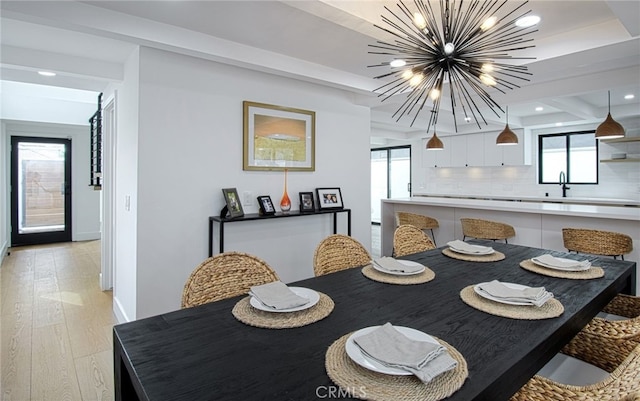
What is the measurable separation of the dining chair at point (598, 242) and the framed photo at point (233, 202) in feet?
9.81

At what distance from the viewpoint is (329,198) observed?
377 cm

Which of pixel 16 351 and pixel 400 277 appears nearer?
pixel 400 277

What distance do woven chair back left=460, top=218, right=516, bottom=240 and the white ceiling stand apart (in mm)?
1425

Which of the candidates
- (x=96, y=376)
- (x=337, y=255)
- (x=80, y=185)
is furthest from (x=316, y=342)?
(x=80, y=185)

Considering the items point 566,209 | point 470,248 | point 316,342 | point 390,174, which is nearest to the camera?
point 316,342

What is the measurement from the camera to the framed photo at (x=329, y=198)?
370cm

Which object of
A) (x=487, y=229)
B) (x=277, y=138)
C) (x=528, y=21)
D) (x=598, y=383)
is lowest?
(x=598, y=383)

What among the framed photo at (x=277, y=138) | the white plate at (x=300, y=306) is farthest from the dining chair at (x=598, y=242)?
the white plate at (x=300, y=306)

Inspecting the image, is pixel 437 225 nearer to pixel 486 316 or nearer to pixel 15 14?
pixel 486 316

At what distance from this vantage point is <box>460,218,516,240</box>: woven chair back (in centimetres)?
377

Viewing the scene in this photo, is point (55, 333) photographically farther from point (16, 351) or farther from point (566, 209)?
point (566, 209)

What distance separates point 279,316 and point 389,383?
Result: 526 mm

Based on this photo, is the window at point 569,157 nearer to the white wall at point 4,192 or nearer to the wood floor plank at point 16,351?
the wood floor plank at point 16,351

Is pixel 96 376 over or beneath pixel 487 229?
beneath
